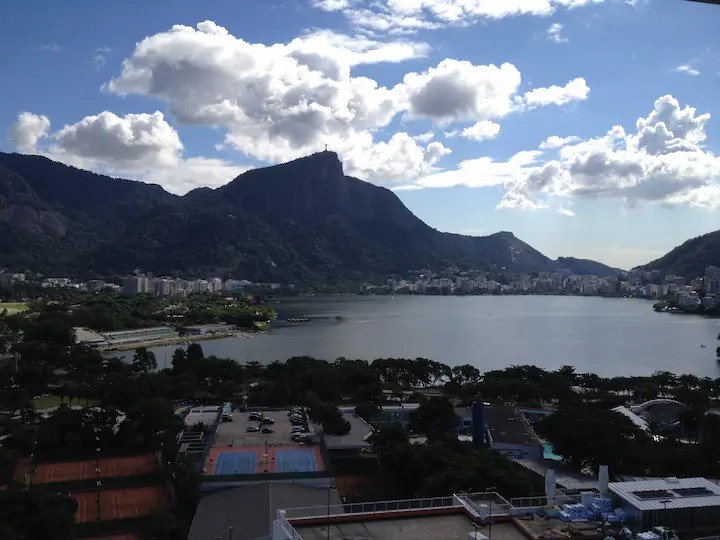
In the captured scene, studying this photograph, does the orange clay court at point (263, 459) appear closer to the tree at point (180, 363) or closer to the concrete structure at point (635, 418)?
the concrete structure at point (635, 418)

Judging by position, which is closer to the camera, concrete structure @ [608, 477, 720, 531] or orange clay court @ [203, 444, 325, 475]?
concrete structure @ [608, 477, 720, 531]

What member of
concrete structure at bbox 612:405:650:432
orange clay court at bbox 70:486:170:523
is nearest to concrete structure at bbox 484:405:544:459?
concrete structure at bbox 612:405:650:432

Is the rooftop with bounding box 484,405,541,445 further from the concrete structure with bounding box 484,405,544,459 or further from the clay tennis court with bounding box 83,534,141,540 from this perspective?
the clay tennis court with bounding box 83,534,141,540

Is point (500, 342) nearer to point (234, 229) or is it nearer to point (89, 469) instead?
point (89, 469)

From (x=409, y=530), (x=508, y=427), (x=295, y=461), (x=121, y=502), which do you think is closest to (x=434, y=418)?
(x=508, y=427)

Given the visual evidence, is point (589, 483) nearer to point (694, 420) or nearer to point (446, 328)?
point (694, 420)

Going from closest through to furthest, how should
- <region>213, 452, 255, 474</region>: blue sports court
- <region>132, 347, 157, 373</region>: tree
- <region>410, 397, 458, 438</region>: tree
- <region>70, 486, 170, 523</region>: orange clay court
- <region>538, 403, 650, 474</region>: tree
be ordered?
<region>70, 486, 170, 523</region>: orange clay court
<region>213, 452, 255, 474</region>: blue sports court
<region>538, 403, 650, 474</region>: tree
<region>410, 397, 458, 438</region>: tree
<region>132, 347, 157, 373</region>: tree

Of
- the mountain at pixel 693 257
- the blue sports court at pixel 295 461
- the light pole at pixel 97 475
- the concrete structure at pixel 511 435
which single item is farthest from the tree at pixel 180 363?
the mountain at pixel 693 257

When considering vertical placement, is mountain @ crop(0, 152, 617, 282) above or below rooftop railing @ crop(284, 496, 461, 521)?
above
